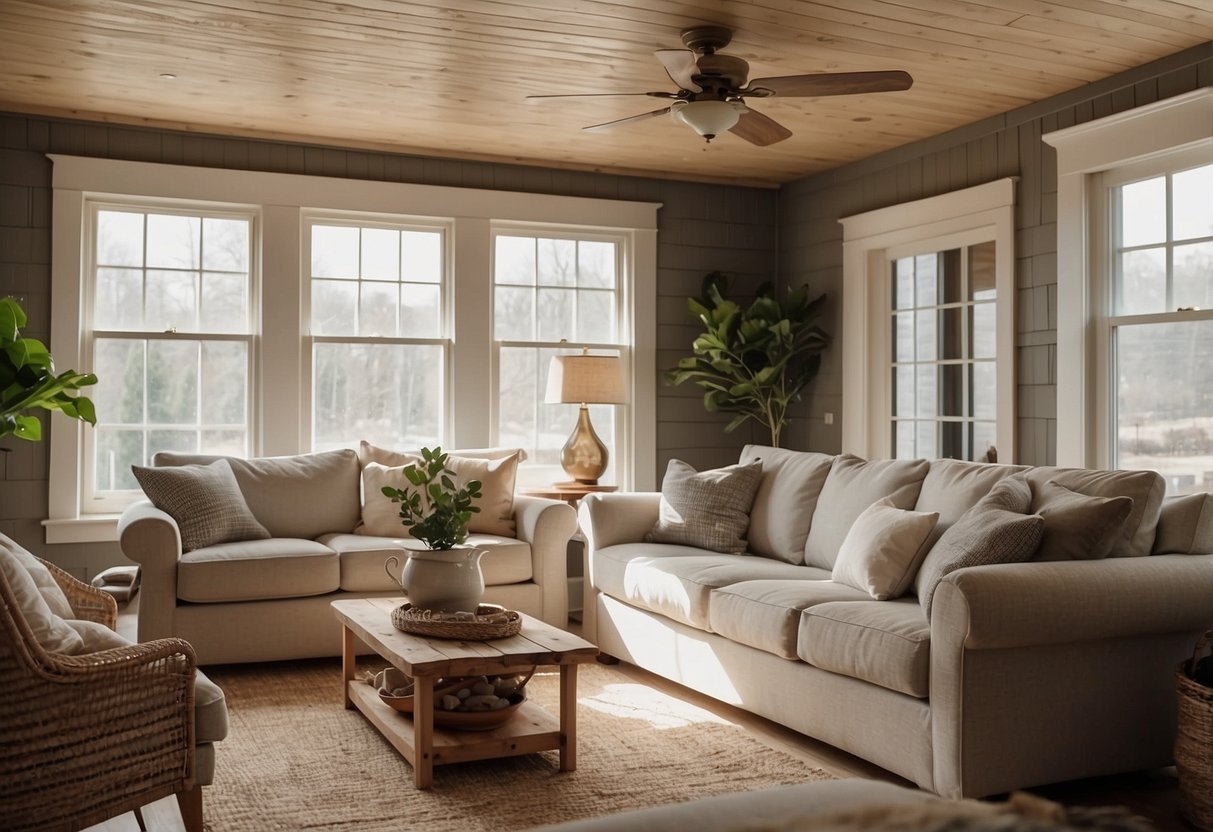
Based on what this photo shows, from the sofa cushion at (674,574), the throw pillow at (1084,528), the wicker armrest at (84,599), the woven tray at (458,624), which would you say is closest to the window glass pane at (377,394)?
the sofa cushion at (674,574)

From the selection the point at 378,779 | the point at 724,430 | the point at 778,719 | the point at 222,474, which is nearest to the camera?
the point at 378,779

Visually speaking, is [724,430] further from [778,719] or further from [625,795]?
[625,795]

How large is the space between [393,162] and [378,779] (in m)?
3.98

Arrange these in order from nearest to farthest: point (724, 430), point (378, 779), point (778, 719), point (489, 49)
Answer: point (378, 779) → point (778, 719) → point (489, 49) → point (724, 430)

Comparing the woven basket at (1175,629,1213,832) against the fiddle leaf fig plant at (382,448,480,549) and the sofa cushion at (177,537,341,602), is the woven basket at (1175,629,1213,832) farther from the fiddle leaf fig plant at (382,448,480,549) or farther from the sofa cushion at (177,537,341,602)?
the sofa cushion at (177,537,341,602)

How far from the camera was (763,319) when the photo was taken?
660cm

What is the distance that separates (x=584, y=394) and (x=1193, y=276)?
3.02 metres

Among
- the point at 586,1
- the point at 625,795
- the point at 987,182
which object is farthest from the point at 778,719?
the point at 987,182

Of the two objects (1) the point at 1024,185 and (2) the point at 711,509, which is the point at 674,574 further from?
(1) the point at 1024,185

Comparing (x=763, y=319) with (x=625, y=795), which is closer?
(x=625, y=795)

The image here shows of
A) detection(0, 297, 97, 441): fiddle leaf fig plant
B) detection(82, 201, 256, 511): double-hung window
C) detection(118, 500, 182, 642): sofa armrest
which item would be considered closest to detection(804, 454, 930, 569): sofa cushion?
detection(118, 500, 182, 642): sofa armrest

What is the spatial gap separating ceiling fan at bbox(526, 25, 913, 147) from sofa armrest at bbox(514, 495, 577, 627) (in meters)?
1.92

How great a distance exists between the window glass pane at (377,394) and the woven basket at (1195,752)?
169 inches

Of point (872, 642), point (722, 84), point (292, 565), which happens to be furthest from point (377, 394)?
point (872, 642)
